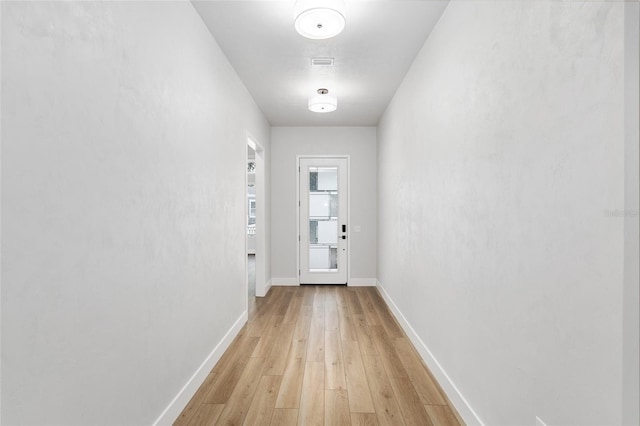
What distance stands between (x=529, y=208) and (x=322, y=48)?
91.7 inches

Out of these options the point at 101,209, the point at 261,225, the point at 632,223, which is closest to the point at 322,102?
the point at 261,225

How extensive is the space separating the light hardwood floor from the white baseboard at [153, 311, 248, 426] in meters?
0.04

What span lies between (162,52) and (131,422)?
1.97m

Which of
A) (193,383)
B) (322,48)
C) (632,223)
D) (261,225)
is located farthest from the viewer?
(261,225)

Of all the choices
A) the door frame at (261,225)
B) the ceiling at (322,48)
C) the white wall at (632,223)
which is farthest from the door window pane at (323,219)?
the white wall at (632,223)

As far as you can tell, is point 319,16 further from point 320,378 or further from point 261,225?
point 261,225

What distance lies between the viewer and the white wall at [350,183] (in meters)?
5.70

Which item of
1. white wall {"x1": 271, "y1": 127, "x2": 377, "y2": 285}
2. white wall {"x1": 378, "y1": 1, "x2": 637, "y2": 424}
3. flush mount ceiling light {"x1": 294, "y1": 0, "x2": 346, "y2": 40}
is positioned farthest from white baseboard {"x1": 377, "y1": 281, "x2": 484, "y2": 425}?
flush mount ceiling light {"x1": 294, "y1": 0, "x2": 346, "y2": 40}

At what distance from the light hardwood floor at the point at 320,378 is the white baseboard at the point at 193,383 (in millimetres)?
45

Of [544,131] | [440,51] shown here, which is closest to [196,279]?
[544,131]

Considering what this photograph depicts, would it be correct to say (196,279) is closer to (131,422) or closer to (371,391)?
(131,422)

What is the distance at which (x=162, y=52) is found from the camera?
1.92 m

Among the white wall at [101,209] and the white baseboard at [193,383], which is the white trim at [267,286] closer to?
the white baseboard at [193,383]

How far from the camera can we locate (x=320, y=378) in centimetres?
254
